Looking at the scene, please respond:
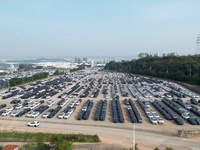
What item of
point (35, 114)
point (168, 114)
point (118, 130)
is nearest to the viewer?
point (118, 130)

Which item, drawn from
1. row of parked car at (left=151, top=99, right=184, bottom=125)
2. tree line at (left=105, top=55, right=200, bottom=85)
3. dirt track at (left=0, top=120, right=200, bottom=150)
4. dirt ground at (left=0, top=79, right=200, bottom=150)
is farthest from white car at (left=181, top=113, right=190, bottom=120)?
tree line at (left=105, top=55, right=200, bottom=85)

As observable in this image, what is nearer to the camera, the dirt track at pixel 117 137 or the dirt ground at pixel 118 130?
the dirt track at pixel 117 137

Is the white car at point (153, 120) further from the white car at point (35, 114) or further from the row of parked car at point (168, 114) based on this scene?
the white car at point (35, 114)

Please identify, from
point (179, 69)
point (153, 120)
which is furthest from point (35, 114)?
point (179, 69)

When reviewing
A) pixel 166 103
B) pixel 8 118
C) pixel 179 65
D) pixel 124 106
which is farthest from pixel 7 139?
pixel 179 65

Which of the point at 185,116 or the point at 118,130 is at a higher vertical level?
the point at 185,116

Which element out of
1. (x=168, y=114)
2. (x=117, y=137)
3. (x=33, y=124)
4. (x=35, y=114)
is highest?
(x=168, y=114)

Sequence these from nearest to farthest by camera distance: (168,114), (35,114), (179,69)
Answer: (168,114) → (35,114) → (179,69)

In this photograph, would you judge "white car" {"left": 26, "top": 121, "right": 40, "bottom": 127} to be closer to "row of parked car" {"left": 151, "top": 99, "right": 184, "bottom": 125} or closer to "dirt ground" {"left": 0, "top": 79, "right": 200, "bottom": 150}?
"dirt ground" {"left": 0, "top": 79, "right": 200, "bottom": 150}

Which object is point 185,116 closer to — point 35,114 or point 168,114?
point 168,114

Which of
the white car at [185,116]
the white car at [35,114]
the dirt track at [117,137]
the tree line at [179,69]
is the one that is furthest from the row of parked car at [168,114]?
the tree line at [179,69]

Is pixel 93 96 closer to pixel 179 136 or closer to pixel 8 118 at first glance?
pixel 8 118
